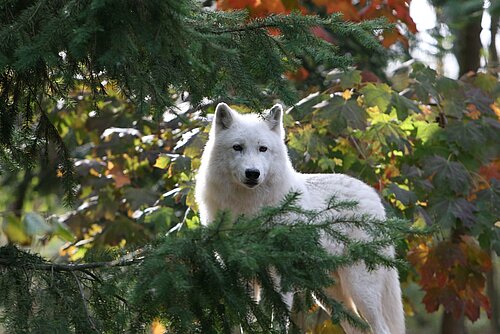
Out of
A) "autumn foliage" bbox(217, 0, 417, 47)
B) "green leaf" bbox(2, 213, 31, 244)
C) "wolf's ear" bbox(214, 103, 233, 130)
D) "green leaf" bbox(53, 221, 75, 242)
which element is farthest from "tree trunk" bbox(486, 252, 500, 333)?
"green leaf" bbox(2, 213, 31, 244)

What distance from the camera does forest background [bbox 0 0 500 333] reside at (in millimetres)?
3115

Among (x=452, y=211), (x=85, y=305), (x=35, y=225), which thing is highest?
(x=452, y=211)

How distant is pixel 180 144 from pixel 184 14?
3.92 metres

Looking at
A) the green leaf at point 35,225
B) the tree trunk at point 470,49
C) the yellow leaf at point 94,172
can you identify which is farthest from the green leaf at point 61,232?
the tree trunk at point 470,49

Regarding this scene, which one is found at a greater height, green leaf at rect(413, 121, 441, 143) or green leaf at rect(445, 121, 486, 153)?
green leaf at rect(413, 121, 441, 143)

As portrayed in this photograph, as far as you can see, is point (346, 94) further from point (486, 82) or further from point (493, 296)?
point (493, 296)

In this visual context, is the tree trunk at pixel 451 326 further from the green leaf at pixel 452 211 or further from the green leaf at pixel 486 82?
the green leaf at pixel 452 211

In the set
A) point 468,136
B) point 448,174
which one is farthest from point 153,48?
point 468,136

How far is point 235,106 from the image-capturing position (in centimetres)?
701

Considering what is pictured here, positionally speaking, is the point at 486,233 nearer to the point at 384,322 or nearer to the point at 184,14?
the point at 384,322

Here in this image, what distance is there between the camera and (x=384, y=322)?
20.4 ft

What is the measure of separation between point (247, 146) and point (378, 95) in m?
1.87

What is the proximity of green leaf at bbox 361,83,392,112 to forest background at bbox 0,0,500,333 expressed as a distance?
1 centimetres

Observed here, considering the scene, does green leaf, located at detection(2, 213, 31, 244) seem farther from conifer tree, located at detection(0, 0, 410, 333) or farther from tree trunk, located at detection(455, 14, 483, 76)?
tree trunk, located at detection(455, 14, 483, 76)
